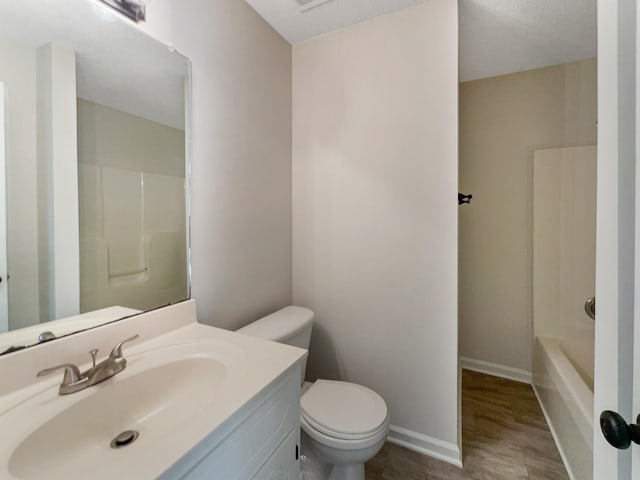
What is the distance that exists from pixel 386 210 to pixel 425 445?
1.31 m

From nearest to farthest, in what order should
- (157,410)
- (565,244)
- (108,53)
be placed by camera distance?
(157,410) < (108,53) < (565,244)

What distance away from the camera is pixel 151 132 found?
1.05 m

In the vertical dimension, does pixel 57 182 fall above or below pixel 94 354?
above

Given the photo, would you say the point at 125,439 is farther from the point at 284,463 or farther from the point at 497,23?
the point at 497,23

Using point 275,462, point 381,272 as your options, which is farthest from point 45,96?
point 381,272

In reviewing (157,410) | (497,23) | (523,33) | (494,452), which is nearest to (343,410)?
(157,410)

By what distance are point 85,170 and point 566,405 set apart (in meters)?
2.35

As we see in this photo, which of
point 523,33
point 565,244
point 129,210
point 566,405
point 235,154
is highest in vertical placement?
point 523,33

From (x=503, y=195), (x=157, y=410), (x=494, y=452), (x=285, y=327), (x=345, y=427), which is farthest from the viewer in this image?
(x=503, y=195)

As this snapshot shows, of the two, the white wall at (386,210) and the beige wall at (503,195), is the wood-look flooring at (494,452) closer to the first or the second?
the white wall at (386,210)

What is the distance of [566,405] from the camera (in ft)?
4.69

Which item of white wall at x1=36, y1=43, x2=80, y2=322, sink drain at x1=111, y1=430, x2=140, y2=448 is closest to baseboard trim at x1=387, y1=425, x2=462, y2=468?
sink drain at x1=111, y1=430, x2=140, y2=448

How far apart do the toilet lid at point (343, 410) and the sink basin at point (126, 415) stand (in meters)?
0.59

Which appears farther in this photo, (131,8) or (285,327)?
(285,327)
